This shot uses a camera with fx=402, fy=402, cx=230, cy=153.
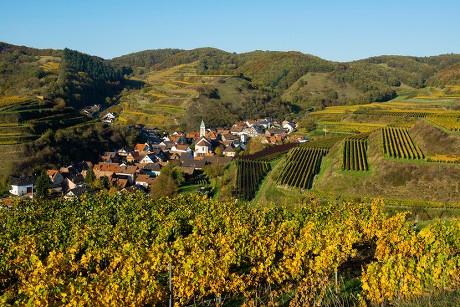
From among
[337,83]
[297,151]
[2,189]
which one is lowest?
[2,189]

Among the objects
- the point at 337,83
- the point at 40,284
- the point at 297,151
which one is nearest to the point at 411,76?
the point at 337,83

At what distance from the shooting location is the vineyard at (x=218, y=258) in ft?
40.9

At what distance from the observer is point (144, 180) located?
193ft

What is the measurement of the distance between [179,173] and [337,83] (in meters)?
111

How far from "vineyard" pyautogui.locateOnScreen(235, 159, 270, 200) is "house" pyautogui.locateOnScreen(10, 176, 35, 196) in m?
27.8

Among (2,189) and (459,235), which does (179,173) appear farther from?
(459,235)

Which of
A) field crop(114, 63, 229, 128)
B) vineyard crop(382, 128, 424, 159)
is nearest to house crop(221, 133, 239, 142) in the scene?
field crop(114, 63, 229, 128)

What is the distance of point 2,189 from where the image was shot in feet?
178

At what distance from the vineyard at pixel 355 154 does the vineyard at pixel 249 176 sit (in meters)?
10.5

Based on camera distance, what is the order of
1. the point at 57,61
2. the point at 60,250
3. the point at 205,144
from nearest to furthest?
the point at 60,250 → the point at 205,144 → the point at 57,61

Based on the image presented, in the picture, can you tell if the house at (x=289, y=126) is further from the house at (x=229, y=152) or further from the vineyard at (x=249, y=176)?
the vineyard at (x=249, y=176)

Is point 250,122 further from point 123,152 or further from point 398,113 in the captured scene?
point 123,152

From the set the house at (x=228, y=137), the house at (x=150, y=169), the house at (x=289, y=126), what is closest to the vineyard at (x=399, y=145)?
the house at (x=150, y=169)

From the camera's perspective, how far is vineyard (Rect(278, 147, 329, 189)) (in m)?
41.7
